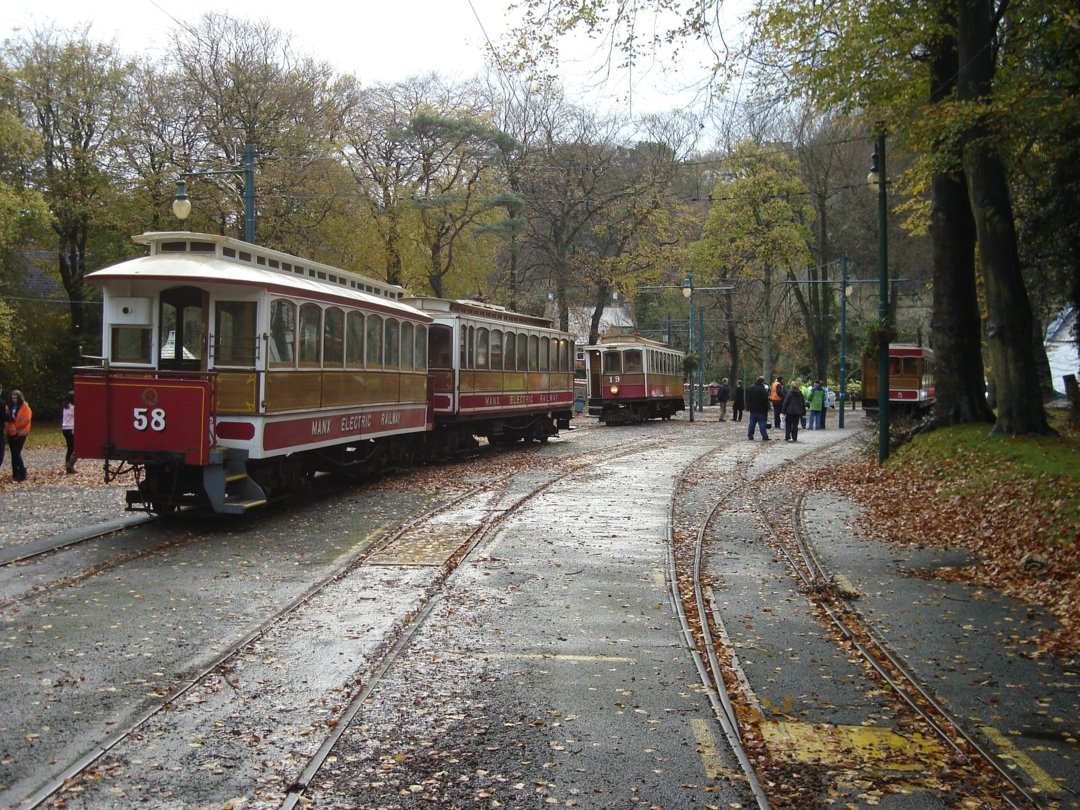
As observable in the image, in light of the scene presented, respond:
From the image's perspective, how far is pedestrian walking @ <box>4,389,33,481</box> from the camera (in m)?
17.5

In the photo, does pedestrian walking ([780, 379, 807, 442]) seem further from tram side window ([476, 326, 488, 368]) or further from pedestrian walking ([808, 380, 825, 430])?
tram side window ([476, 326, 488, 368])

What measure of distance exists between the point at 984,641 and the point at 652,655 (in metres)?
2.61

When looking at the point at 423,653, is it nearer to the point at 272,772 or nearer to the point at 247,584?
the point at 272,772

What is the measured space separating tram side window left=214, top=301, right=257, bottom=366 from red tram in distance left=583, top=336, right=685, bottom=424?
1006 inches

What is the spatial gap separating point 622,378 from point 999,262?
882 inches

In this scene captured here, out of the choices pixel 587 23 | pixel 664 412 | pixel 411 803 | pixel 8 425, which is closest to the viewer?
pixel 411 803

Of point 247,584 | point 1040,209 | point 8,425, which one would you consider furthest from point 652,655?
point 1040,209

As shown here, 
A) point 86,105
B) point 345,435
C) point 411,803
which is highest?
point 86,105

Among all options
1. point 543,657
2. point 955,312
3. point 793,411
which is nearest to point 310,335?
point 543,657

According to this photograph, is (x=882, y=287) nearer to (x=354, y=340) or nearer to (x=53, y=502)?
(x=354, y=340)

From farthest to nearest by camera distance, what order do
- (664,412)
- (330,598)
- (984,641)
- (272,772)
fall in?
(664,412) < (330,598) < (984,641) < (272,772)

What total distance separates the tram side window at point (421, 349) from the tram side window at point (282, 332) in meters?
5.54

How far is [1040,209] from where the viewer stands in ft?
66.4

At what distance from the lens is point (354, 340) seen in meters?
15.4
